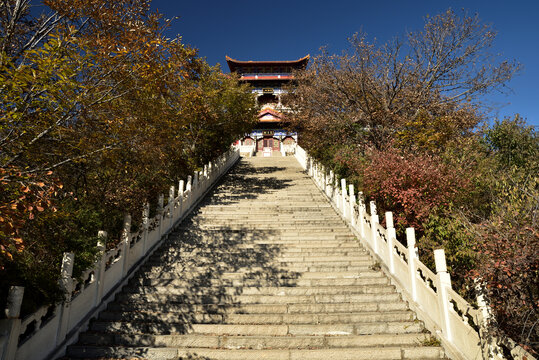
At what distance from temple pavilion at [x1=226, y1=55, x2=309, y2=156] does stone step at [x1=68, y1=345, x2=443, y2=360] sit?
26.7 metres

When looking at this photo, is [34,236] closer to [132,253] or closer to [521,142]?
[132,253]

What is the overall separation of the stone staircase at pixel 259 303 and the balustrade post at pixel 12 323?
44.0 inches

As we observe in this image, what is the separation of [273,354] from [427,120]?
1045 centimetres

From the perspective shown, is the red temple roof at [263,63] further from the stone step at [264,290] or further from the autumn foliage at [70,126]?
the stone step at [264,290]

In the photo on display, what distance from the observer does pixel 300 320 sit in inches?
204

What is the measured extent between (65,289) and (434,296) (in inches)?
235

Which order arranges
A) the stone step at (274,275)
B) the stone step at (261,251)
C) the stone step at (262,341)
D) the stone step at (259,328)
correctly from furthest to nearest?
the stone step at (261,251) < the stone step at (274,275) < the stone step at (259,328) < the stone step at (262,341)

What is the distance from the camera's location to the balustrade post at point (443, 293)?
4453 millimetres

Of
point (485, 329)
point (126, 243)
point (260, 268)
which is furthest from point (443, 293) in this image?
point (126, 243)

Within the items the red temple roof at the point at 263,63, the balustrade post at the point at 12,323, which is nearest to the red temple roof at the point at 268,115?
the red temple roof at the point at 263,63

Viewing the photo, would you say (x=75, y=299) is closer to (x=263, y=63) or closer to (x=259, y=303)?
(x=259, y=303)

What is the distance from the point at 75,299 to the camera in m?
4.75

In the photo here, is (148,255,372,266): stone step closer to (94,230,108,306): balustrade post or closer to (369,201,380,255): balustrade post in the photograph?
(369,201,380,255): balustrade post

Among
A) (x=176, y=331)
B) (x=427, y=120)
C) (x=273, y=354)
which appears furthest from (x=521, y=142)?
(x=176, y=331)
